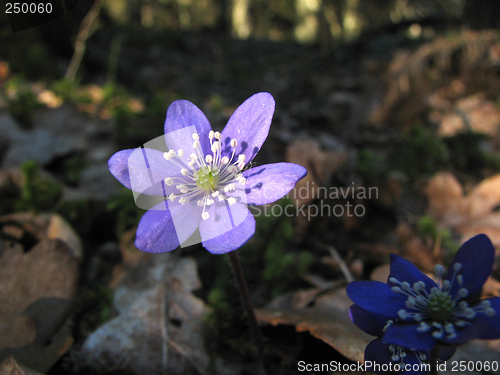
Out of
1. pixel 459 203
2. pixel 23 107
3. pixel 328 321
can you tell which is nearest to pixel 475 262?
pixel 328 321

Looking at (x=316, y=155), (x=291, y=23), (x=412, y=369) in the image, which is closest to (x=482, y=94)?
(x=316, y=155)

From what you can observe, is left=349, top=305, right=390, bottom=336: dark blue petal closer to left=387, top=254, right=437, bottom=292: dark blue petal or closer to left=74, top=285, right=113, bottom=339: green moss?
left=387, top=254, right=437, bottom=292: dark blue petal

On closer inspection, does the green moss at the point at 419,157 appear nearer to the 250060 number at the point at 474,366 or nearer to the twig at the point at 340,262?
the twig at the point at 340,262

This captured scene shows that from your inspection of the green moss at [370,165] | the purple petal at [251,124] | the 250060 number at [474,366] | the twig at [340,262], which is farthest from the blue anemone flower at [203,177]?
the green moss at [370,165]

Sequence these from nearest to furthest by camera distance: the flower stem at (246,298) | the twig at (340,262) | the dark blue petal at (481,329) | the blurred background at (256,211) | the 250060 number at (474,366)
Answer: the dark blue petal at (481,329) < the flower stem at (246,298) < the 250060 number at (474,366) < the blurred background at (256,211) < the twig at (340,262)

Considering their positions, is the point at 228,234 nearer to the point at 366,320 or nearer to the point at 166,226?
the point at 166,226

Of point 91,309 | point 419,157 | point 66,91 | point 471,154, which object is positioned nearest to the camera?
point 91,309

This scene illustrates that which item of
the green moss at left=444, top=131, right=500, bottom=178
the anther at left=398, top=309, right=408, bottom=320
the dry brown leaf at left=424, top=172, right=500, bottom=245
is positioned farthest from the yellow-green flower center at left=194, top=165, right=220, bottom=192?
the green moss at left=444, top=131, right=500, bottom=178
